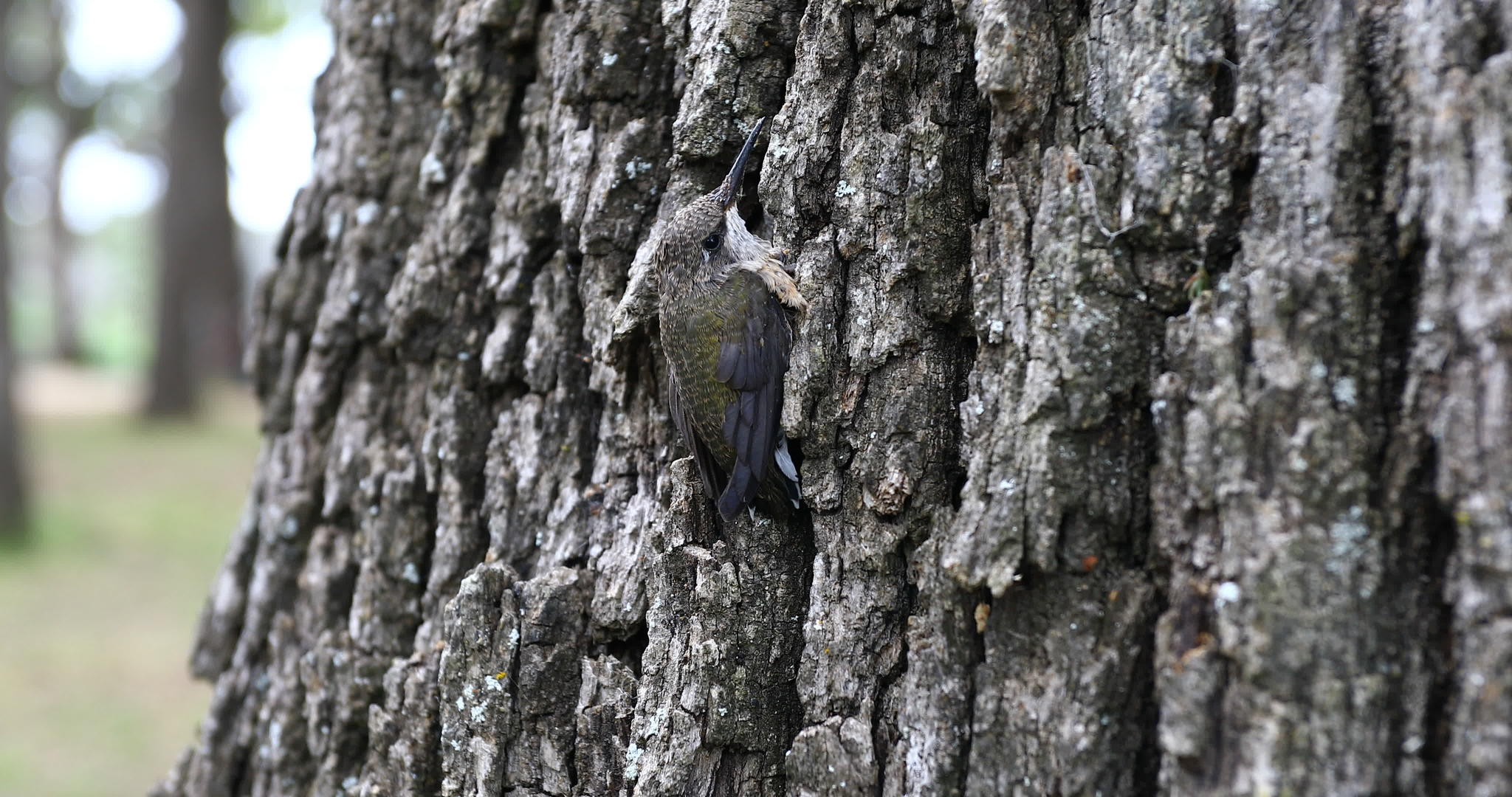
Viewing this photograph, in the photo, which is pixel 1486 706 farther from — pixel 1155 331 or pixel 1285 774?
pixel 1155 331

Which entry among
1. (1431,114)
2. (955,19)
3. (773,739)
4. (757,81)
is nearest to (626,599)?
(773,739)

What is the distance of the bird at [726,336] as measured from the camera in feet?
7.81

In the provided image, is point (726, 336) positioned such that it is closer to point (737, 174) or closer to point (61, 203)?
point (737, 174)

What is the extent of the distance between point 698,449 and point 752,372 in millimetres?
244

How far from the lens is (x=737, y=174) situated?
2.46 m

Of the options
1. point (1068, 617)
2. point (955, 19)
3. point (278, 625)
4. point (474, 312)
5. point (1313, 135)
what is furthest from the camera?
point (278, 625)

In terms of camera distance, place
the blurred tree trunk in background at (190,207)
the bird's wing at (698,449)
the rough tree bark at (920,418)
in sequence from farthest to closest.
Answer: the blurred tree trunk in background at (190,207) → the bird's wing at (698,449) → the rough tree bark at (920,418)

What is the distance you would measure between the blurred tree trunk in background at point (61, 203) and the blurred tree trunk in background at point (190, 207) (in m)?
14.6

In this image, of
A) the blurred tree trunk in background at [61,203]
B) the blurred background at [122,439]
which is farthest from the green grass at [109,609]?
the blurred tree trunk in background at [61,203]

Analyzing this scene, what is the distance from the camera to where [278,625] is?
10.4 ft

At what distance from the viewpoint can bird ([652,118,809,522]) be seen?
2.38 m

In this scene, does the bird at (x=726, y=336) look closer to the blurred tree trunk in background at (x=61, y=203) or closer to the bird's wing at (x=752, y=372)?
the bird's wing at (x=752, y=372)

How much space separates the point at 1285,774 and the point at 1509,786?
30 centimetres

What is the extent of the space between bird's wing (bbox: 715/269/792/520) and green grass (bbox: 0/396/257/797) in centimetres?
509
